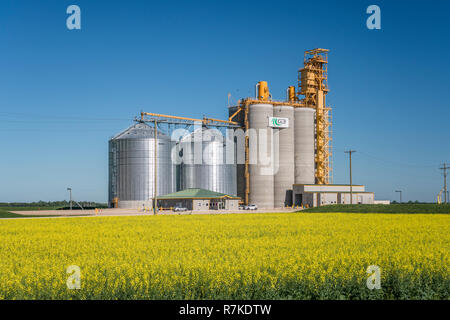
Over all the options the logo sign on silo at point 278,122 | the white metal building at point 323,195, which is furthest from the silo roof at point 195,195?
the logo sign on silo at point 278,122

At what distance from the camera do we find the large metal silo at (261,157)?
4163 inches

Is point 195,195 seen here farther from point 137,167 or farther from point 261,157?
point 261,157

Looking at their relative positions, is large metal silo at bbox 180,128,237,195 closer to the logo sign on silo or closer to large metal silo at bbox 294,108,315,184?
the logo sign on silo

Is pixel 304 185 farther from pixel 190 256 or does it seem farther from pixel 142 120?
pixel 190 256

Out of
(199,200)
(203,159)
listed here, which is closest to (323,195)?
(203,159)

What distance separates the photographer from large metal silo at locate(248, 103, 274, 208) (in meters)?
106

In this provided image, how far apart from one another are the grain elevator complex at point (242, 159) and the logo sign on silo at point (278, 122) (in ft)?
0.74

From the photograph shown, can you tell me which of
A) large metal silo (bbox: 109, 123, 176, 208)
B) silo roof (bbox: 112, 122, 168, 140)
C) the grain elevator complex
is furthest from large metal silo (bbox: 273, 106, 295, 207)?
silo roof (bbox: 112, 122, 168, 140)

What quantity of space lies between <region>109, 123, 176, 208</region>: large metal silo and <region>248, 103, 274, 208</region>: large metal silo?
1835 cm

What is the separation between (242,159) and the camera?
108 meters

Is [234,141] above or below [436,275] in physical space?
above
